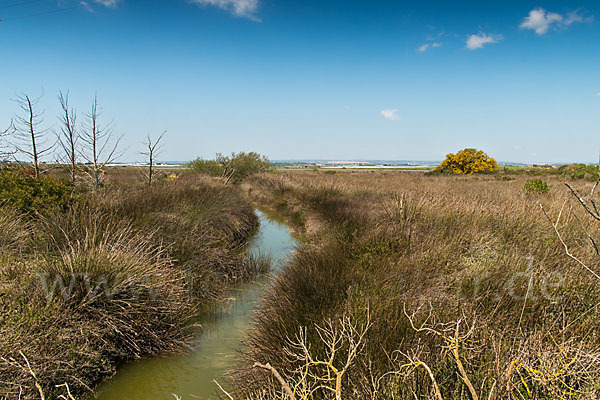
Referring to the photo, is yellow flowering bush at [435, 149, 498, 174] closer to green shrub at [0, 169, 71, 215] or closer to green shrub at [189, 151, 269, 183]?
green shrub at [189, 151, 269, 183]

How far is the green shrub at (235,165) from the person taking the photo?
30.1m

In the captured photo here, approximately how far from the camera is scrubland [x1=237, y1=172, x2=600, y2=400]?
2.13 meters

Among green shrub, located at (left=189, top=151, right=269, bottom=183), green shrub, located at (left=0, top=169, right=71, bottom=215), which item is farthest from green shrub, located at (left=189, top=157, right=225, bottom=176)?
green shrub, located at (left=0, top=169, right=71, bottom=215)

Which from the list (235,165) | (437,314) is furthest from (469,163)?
(437,314)

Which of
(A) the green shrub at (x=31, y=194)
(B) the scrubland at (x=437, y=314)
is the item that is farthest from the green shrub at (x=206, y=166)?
(B) the scrubland at (x=437, y=314)

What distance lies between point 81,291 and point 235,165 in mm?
29315

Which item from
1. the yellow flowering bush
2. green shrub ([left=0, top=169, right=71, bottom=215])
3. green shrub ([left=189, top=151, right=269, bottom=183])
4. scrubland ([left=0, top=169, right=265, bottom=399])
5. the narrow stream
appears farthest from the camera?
the yellow flowering bush

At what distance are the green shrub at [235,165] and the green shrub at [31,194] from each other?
71.1 feet

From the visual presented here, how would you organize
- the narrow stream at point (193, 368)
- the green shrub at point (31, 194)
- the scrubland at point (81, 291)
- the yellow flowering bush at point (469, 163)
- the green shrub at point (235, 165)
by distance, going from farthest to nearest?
the yellow flowering bush at point (469, 163) → the green shrub at point (235, 165) → the green shrub at point (31, 194) → the narrow stream at point (193, 368) → the scrubland at point (81, 291)

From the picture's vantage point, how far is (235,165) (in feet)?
107

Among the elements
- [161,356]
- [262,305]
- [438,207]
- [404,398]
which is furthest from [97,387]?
[438,207]

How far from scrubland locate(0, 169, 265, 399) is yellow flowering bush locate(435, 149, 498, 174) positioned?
35.2m

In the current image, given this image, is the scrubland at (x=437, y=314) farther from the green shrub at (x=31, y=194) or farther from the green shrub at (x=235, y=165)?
the green shrub at (x=235, y=165)

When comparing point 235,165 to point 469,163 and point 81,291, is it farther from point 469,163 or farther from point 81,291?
point 81,291
